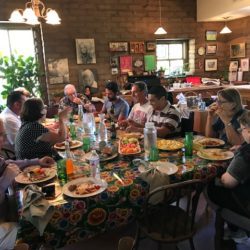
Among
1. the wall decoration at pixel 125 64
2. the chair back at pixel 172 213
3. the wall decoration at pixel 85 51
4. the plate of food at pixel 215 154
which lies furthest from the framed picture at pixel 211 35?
the chair back at pixel 172 213

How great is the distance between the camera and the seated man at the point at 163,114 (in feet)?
7.57

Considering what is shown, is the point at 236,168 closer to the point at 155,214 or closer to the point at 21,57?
the point at 155,214

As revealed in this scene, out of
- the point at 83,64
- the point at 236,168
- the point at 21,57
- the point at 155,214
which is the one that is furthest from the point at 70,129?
the point at 83,64

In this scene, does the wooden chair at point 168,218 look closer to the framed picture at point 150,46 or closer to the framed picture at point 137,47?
the framed picture at point 137,47

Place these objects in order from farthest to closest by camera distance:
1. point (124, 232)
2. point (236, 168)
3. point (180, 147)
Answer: point (124, 232) < point (180, 147) < point (236, 168)

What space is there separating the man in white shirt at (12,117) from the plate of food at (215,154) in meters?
1.95

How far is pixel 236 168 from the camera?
1.40 metres

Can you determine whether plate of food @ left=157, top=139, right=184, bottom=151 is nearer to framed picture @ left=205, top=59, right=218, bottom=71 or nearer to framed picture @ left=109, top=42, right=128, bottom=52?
framed picture @ left=109, top=42, right=128, bottom=52

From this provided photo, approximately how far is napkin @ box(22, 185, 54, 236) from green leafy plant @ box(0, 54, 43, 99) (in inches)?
141

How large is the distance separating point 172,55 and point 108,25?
70.2 inches

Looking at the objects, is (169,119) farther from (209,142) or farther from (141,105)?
(141,105)

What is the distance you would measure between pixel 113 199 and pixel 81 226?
8.0 inches

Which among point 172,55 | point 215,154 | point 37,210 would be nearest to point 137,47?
point 172,55

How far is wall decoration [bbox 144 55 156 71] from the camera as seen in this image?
18.5ft
